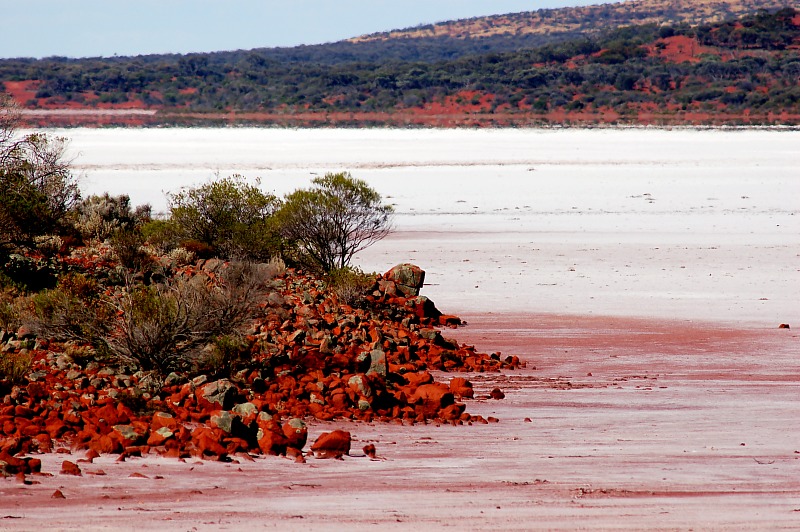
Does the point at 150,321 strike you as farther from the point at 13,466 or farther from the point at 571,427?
the point at 571,427

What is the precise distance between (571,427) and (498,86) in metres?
72.1

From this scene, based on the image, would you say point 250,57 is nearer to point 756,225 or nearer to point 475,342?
point 756,225

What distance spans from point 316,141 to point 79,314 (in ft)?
132

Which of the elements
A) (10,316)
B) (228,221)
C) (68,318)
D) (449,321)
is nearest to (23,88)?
(228,221)

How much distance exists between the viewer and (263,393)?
27.6 feet

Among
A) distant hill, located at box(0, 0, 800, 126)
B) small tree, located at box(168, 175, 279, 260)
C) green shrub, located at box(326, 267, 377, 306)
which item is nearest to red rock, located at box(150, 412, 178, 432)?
green shrub, located at box(326, 267, 377, 306)

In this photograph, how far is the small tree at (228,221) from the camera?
47.8ft

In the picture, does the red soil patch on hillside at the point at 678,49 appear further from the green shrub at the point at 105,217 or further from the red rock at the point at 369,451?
the red rock at the point at 369,451

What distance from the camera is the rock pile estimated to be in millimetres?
6750

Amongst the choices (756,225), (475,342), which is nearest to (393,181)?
(756,225)

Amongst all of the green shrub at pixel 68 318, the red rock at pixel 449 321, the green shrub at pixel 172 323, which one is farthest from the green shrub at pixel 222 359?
the red rock at pixel 449 321

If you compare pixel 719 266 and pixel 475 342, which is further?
pixel 719 266

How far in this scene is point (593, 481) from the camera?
6410mm

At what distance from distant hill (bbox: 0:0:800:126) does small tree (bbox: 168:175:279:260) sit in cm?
4666
